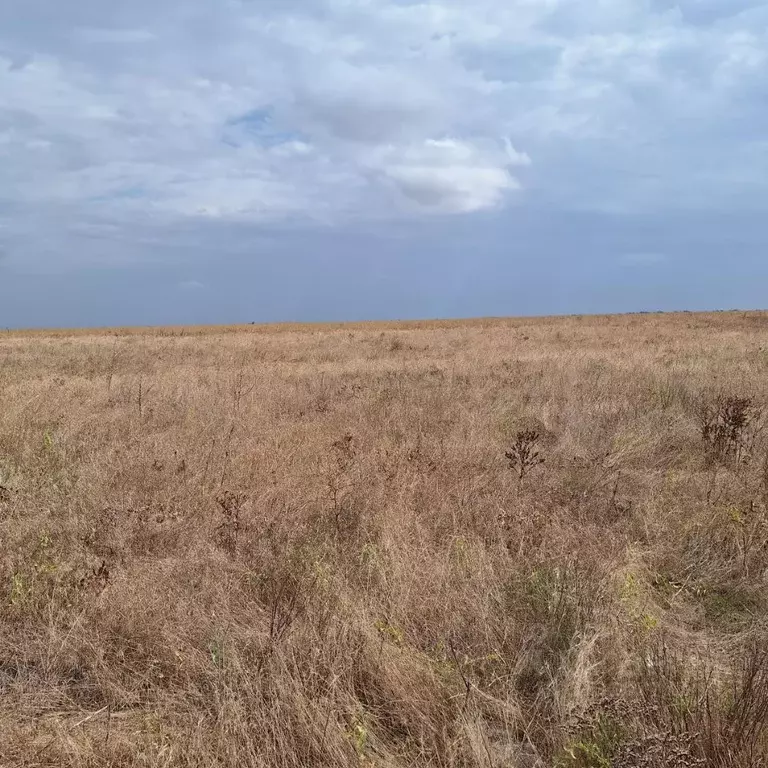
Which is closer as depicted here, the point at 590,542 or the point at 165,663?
the point at 165,663

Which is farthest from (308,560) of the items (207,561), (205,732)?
(205,732)

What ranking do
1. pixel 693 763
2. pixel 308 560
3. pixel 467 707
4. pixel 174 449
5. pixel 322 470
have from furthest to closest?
pixel 174 449
pixel 322 470
pixel 308 560
pixel 467 707
pixel 693 763

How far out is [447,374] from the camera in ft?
37.3

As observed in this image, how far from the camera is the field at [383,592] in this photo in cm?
213

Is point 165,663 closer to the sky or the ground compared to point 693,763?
closer to the ground

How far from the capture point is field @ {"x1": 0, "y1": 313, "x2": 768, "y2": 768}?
6.99 feet

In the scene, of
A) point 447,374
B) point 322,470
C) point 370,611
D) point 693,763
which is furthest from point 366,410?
point 693,763

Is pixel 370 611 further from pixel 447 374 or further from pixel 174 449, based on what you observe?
pixel 447 374

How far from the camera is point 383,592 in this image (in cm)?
315

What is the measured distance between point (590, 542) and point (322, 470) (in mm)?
2524

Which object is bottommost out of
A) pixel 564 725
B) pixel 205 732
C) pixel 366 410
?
pixel 205 732

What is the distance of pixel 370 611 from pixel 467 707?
853 millimetres

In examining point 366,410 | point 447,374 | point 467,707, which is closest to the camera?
point 467,707

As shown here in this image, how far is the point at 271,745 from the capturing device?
209 cm
